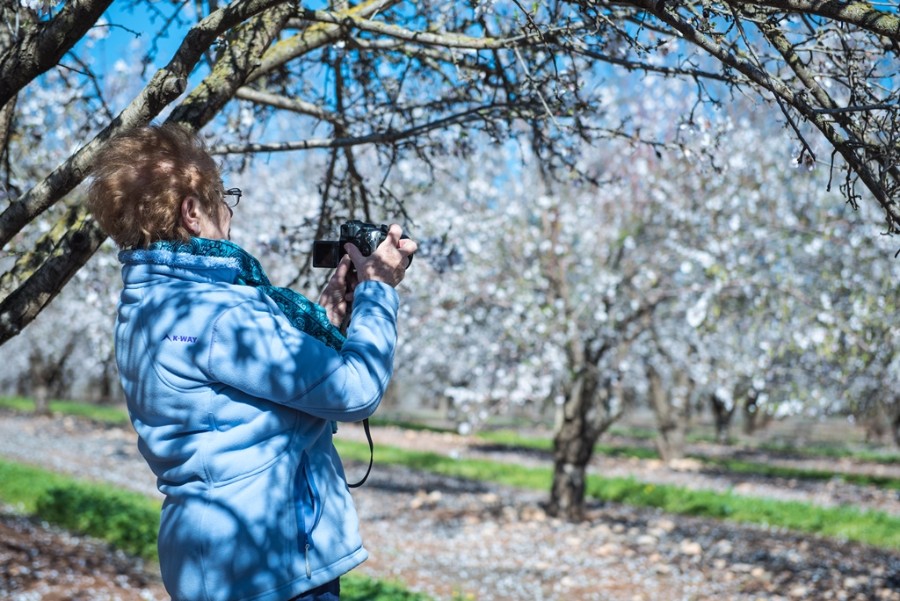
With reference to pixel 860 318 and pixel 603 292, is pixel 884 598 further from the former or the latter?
pixel 603 292

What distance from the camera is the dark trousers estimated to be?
167cm

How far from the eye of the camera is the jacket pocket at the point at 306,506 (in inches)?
65.0

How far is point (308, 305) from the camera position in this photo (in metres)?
1.82

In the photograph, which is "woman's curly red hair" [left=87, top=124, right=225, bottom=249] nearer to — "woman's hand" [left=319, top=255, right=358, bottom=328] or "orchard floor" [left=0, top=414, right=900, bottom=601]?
"woman's hand" [left=319, top=255, right=358, bottom=328]

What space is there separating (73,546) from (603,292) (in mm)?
6346

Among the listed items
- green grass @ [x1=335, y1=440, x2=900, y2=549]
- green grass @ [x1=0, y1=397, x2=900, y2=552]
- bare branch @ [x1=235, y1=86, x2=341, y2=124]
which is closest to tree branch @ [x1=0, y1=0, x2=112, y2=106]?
bare branch @ [x1=235, y1=86, x2=341, y2=124]

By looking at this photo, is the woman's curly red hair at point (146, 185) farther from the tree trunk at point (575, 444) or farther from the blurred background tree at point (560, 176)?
the tree trunk at point (575, 444)

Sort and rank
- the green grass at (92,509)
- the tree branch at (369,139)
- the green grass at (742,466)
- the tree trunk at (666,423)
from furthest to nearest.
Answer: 1. the tree trunk at (666,423)
2. the green grass at (742,466)
3. the green grass at (92,509)
4. the tree branch at (369,139)

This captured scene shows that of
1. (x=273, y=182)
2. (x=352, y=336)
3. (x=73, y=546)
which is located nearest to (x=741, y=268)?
(x=73, y=546)

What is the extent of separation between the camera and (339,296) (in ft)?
6.66

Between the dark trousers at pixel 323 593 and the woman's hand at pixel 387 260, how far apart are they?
623 mm

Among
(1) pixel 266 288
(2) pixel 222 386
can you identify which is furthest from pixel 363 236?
(2) pixel 222 386

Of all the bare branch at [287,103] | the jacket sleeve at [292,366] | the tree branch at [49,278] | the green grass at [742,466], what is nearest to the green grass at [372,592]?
the bare branch at [287,103]

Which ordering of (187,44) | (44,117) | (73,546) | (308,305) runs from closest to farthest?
(308,305)
(187,44)
(73,546)
(44,117)
